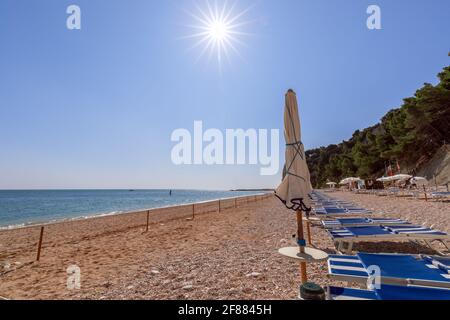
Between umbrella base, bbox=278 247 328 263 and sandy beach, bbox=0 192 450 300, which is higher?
umbrella base, bbox=278 247 328 263

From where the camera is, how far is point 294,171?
289 cm

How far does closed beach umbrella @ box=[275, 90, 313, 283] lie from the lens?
2.76 m

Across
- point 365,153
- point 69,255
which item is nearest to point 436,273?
point 69,255

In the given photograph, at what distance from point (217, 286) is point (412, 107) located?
41.1 metres

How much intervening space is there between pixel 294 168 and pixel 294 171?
0.04m

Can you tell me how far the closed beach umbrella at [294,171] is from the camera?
2759 millimetres

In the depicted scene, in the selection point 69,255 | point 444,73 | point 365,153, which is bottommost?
point 69,255

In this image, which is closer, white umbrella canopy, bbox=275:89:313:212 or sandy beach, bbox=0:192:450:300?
white umbrella canopy, bbox=275:89:313:212

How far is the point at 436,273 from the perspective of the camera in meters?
3.13

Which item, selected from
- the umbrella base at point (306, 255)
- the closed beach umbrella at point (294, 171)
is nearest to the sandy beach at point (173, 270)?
the umbrella base at point (306, 255)

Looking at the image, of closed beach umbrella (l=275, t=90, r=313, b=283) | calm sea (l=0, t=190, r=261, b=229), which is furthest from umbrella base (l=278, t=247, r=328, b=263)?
calm sea (l=0, t=190, r=261, b=229)

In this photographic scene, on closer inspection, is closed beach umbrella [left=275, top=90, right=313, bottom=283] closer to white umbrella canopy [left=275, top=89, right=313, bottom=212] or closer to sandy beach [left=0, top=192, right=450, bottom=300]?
white umbrella canopy [left=275, top=89, right=313, bottom=212]
